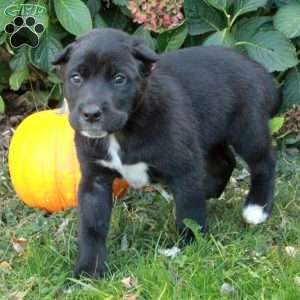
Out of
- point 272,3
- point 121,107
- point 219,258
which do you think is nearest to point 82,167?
point 121,107

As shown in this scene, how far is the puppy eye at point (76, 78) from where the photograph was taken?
11.7ft

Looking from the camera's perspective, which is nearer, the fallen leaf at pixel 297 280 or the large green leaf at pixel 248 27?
the fallen leaf at pixel 297 280

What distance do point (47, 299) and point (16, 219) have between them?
112cm

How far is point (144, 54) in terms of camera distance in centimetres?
360

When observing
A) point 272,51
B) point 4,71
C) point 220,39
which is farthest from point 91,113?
point 4,71

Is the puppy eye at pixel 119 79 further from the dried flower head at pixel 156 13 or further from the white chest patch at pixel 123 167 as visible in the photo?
the dried flower head at pixel 156 13

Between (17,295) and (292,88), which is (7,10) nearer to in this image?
(292,88)

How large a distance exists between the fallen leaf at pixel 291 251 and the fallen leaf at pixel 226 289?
45cm

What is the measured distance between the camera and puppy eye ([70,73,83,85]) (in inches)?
141

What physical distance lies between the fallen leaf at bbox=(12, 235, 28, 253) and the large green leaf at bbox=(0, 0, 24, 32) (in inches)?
62.1

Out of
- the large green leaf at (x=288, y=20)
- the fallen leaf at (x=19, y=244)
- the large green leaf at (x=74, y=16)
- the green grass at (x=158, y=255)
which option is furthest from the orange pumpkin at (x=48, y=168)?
the large green leaf at (x=288, y=20)

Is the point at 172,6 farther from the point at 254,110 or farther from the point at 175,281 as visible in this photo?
the point at 175,281

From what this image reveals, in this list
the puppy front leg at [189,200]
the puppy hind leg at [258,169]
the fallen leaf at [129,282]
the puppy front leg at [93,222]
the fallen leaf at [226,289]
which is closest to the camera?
the fallen leaf at [226,289]

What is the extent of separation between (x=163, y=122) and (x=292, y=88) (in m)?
1.72
